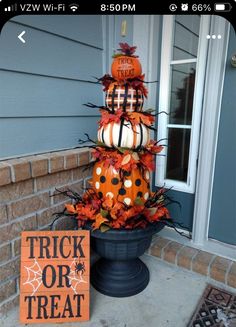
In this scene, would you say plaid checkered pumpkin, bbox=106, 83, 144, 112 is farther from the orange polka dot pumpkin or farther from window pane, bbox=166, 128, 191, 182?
window pane, bbox=166, 128, 191, 182

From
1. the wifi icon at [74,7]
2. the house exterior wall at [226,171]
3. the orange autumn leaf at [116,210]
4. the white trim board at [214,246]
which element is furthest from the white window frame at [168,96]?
the wifi icon at [74,7]

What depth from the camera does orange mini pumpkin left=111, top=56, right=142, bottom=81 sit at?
113 centimetres

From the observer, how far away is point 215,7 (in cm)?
72

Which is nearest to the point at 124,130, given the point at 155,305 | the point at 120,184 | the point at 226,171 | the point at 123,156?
the point at 123,156

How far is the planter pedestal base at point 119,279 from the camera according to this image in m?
1.28

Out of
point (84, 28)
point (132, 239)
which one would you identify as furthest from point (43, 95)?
point (132, 239)

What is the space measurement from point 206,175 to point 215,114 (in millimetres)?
343

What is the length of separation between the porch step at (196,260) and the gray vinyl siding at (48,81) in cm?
85

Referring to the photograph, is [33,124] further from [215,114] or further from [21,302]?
[215,114]

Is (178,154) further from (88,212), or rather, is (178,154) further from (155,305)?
(155,305)

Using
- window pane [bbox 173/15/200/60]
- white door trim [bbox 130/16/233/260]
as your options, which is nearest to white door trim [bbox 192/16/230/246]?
white door trim [bbox 130/16/233/260]

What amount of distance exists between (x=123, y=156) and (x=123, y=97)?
0.89 ft

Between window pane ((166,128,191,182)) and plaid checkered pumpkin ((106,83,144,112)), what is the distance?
1.67 feet

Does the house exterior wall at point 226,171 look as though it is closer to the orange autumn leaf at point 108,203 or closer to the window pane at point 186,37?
the window pane at point 186,37
